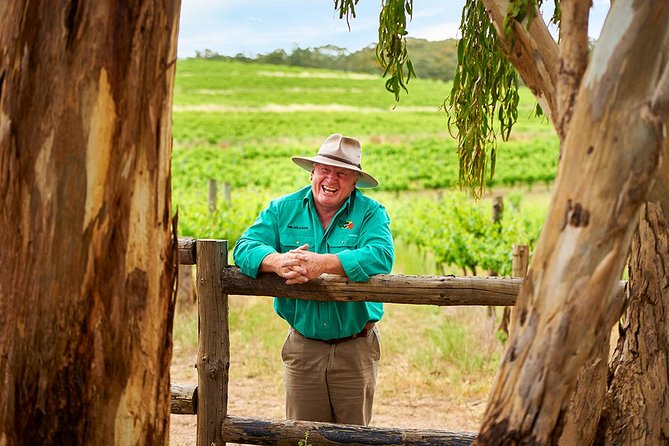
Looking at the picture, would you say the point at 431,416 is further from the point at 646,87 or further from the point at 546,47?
the point at 646,87

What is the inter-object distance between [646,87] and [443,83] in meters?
38.0

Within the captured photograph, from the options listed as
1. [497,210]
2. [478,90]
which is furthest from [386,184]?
[478,90]

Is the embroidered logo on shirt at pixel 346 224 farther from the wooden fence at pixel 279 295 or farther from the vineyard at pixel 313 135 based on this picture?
the vineyard at pixel 313 135

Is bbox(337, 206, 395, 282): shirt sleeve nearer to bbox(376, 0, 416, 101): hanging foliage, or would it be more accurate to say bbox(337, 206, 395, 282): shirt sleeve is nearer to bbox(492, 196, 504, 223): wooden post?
bbox(376, 0, 416, 101): hanging foliage

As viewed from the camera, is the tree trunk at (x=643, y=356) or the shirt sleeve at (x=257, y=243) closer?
the tree trunk at (x=643, y=356)

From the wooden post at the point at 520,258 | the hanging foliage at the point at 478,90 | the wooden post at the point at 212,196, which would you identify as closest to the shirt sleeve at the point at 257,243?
the hanging foliage at the point at 478,90

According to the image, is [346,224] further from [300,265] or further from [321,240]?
[300,265]

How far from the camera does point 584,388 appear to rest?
147 inches

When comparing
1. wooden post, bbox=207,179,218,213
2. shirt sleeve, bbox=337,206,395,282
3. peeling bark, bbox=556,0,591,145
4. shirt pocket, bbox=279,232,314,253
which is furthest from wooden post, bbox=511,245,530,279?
wooden post, bbox=207,179,218,213

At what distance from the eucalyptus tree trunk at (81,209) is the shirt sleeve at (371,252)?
1.40 meters

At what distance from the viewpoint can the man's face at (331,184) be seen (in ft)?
13.8

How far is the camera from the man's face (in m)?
4.20

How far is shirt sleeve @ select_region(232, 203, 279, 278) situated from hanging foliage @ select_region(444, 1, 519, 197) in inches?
39.7

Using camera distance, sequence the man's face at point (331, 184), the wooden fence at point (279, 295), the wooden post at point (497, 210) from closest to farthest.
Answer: the wooden fence at point (279, 295) < the man's face at point (331, 184) < the wooden post at point (497, 210)
